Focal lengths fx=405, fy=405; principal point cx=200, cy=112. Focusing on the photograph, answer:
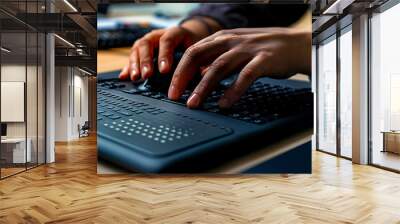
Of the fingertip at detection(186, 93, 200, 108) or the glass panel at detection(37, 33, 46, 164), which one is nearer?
the fingertip at detection(186, 93, 200, 108)

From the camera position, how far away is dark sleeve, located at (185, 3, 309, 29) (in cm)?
574

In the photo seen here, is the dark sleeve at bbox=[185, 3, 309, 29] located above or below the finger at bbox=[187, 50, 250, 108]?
above

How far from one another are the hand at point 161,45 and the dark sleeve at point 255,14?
0.13 meters

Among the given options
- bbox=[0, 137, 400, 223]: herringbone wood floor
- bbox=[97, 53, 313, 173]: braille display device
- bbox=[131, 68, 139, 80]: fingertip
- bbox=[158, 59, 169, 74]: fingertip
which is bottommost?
bbox=[0, 137, 400, 223]: herringbone wood floor

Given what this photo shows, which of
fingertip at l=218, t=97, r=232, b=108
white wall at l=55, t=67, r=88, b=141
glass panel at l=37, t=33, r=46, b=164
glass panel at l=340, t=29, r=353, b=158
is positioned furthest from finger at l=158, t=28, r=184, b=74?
white wall at l=55, t=67, r=88, b=141

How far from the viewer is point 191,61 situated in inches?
221

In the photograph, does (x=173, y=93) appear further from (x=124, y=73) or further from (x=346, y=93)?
(x=346, y=93)

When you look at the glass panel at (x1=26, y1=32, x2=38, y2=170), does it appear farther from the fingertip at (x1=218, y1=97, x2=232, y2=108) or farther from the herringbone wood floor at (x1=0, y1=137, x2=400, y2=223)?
the fingertip at (x1=218, y1=97, x2=232, y2=108)

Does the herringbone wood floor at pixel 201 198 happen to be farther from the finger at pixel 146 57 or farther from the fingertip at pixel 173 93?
the finger at pixel 146 57

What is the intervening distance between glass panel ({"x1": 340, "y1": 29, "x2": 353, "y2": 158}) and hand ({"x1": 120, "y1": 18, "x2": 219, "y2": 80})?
13.8 feet

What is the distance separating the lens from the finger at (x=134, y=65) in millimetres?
5574

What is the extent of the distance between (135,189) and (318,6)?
454cm

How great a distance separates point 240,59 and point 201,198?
202 centimetres

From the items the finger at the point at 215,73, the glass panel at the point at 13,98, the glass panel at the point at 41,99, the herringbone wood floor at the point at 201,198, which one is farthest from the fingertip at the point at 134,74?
the glass panel at the point at 41,99
